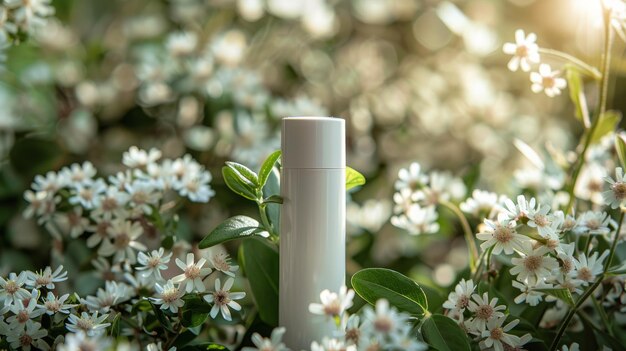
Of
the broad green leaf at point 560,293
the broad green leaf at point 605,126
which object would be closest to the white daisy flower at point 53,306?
the broad green leaf at point 560,293

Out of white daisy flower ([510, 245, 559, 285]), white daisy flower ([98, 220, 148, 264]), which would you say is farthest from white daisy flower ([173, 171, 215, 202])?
white daisy flower ([510, 245, 559, 285])

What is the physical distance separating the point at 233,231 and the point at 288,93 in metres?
0.60

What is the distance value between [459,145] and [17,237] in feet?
2.25

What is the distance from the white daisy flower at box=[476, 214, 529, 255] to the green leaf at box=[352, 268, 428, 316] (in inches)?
2.3

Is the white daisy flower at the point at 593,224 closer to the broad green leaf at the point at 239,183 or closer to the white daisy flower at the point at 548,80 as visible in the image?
the white daisy flower at the point at 548,80

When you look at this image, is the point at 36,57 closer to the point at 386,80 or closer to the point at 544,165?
the point at 386,80

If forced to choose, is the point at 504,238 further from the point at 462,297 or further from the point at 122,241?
the point at 122,241

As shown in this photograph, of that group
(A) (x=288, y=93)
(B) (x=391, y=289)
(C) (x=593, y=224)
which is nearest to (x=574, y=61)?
(C) (x=593, y=224)

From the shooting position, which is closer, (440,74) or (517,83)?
(440,74)

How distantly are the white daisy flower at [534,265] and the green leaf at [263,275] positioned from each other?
19 centimetres

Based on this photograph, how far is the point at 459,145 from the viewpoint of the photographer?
1002mm

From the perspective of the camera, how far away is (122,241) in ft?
1.62

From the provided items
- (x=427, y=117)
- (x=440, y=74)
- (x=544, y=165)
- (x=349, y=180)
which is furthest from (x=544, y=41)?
(x=349, y=180)

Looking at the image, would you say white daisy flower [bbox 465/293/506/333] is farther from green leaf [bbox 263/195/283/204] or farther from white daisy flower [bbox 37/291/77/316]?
white daisy flower [bbox 37/291/77/316]
